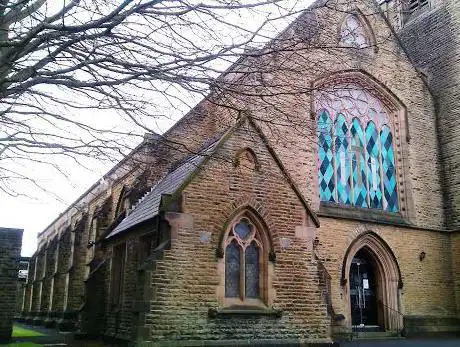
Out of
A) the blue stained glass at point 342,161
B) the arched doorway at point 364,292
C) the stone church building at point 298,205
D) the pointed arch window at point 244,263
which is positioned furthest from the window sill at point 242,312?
the blue stained glass at point 342,161

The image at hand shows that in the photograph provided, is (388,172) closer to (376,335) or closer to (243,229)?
(376,335)

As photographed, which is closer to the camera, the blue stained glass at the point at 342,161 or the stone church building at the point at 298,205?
the stone church building at the point at 298,205

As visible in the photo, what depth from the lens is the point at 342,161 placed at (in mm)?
18109

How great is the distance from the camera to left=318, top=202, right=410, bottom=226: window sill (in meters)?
16.6

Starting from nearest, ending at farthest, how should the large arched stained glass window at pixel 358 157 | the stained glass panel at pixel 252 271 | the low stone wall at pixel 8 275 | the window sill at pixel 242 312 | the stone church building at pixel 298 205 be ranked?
the stone church building at pixel 298 205
the window sill at pixel 242 312
the stained glass panel at pixel 252 271
the low stone wall at pixel 8 275
the large arched stained glass window at pixel 358 157

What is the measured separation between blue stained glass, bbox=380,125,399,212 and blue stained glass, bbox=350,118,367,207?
110cm

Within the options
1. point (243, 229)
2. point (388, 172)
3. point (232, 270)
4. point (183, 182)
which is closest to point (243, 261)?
point (232, 270)

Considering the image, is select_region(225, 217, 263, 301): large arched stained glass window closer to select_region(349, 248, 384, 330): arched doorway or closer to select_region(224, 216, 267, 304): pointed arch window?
select_region(224, 216, 267, 304): pointed arch window

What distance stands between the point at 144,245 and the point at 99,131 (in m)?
5.78

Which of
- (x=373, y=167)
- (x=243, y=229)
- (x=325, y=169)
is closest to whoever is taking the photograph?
(x=243, y=229)

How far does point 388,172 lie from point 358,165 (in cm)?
161

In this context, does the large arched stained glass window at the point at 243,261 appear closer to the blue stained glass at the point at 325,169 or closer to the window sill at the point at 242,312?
the window sill at the point at 242,312

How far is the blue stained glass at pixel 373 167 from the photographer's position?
61.0ft

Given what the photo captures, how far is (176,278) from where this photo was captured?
10.6 meters
